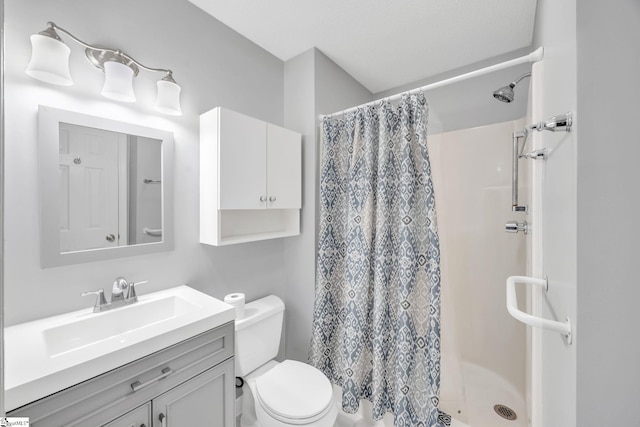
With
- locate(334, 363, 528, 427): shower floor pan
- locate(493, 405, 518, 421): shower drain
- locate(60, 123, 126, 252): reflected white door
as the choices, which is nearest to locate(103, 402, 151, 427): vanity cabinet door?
locate(60, 123, 126, 252): reflected white door

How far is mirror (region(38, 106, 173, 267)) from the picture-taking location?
1045mm

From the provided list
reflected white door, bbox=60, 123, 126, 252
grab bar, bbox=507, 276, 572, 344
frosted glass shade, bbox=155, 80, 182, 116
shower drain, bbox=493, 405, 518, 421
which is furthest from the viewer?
shower drain, bbox=493, 405, 518, 421

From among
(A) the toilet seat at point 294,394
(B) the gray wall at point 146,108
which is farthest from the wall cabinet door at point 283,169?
(A) the toilet seat at point 294,394

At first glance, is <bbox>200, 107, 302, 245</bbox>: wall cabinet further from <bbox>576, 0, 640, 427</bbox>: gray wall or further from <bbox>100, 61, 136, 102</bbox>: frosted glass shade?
<bbox>576, 0, 640, 427</bbox>: gray wall

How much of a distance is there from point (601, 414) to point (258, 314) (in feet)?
4.60

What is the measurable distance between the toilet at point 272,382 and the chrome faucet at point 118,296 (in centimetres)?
54

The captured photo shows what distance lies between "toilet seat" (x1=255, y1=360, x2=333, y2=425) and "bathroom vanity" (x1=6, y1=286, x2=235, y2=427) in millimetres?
188

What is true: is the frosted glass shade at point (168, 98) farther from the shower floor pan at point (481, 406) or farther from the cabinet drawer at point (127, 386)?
the shower floor pan at point (481, 406)

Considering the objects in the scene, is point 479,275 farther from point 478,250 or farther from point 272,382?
point 272,382

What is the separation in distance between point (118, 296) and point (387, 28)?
211 cm

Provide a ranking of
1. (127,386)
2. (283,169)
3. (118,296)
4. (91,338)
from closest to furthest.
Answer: (127,386)
(91,338)
(118,296)
(283,169)

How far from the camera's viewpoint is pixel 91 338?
41.8 inches

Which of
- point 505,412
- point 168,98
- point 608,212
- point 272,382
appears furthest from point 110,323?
point 505,412

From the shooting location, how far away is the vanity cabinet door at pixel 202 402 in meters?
0.98
